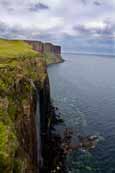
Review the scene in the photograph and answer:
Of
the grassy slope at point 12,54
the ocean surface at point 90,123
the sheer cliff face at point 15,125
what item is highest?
the grassy slope at point 12,54

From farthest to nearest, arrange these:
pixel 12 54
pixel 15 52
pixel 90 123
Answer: pixel 15 52 < pixel 90 123 < pixel 12 54

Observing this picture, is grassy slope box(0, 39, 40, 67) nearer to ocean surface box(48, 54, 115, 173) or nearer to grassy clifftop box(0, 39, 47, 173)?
grassy clifftop box(0, 39, 47, 173)

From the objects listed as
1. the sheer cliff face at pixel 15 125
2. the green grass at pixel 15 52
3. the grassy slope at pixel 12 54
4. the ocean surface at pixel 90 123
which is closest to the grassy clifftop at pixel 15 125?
the sheer cliff face at pixel 15 125

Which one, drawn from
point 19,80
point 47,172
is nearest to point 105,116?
point 47,172

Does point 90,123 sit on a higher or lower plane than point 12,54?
lower

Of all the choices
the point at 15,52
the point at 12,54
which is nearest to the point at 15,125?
the point at 12,54

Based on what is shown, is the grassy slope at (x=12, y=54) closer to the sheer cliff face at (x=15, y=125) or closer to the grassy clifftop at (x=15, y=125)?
the grassy clifftop at (x=15, y=125)

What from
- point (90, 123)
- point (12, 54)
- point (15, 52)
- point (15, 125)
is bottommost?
point (90, 123)

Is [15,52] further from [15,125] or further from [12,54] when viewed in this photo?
[15,125]

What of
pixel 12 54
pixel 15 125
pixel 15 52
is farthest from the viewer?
pixel 15 52

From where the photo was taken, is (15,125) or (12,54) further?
(12,54)

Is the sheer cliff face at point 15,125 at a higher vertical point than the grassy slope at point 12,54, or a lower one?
lower

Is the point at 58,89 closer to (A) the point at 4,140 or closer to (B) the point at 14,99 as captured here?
(B) the point at 14,99
